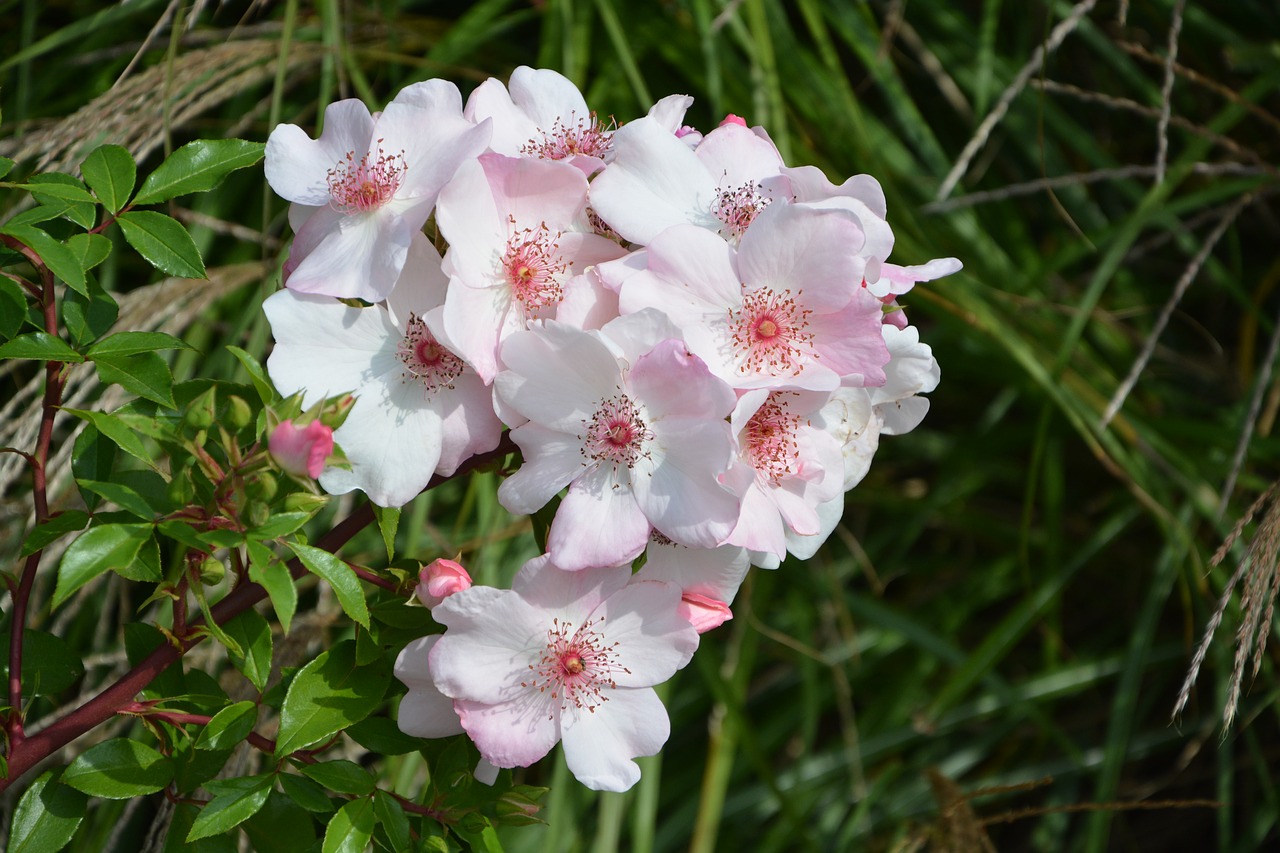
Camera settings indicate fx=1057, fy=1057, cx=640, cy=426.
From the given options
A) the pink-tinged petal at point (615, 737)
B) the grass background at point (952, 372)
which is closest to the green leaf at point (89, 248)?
the pink-tinged petal at point (615, 737)

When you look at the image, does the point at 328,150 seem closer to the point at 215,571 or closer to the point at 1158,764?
the point at 215,571

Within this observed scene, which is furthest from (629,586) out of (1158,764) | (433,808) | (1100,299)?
(1158,764)

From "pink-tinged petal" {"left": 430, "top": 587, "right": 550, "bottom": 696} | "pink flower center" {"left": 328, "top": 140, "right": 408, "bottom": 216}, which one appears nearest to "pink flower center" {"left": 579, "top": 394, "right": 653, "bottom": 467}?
"pink-tinged petal" {"left": 430, "top": 587, "right": 550, "bottom": 696}

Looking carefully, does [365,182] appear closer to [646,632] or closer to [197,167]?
[197,167]

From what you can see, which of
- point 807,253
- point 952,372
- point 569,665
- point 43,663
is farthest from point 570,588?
point 952,372

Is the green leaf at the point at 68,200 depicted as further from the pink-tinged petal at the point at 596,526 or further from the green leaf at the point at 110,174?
the pink-tinged petal at the point at 596,526
